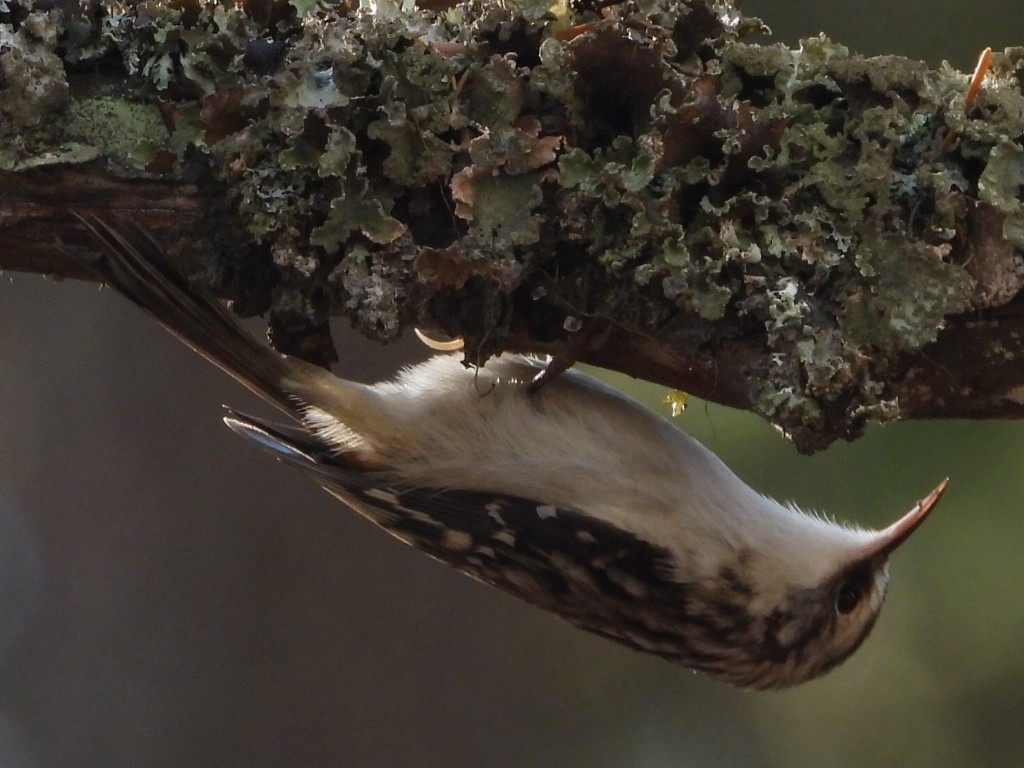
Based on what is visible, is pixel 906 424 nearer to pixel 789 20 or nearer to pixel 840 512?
pixel 840 512

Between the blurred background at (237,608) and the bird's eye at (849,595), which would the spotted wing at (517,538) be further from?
the blurred background at (237,608)

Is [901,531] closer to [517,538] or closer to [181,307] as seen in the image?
[517,538]

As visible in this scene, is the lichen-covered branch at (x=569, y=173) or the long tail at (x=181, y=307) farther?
the long tail at (x=181, y=307)

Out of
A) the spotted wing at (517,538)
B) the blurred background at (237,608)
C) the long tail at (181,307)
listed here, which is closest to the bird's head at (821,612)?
the spotted wing at (517,538)

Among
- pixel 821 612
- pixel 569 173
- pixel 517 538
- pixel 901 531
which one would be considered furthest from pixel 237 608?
pixel 569 173

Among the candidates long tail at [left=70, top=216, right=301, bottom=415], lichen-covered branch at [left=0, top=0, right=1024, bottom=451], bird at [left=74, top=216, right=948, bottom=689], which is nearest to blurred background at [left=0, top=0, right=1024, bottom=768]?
bird at [left=74, top=216, right=948, bottom=689]

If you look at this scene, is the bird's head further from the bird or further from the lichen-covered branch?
the lichen-covered branch
